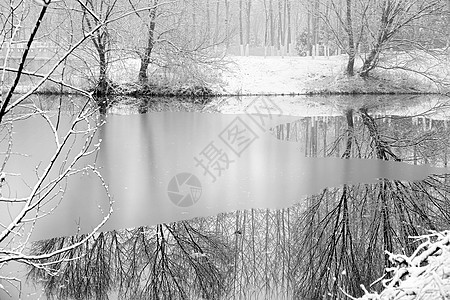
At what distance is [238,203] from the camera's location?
6.71 metres

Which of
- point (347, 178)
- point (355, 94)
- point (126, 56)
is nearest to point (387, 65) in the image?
point (355, 94)

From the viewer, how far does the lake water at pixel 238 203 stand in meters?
4.71

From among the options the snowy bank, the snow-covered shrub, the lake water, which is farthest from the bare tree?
the snow-covered shrub

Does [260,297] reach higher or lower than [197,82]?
lower

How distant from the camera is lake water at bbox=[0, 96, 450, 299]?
4707 mm

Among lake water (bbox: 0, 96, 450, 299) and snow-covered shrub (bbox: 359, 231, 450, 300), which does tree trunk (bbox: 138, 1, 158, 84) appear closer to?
lake water (bbox: 0, 96, 450, 299)

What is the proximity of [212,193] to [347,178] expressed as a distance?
2.19 meters

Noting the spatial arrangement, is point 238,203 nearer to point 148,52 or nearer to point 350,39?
point 148,52

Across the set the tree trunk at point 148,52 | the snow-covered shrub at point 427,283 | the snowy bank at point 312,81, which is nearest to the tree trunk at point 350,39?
the snowy bank at point 312,81

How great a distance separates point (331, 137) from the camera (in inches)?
457

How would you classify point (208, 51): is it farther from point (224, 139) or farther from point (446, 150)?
point (446, 150)

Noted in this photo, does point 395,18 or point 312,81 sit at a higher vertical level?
point 395,18

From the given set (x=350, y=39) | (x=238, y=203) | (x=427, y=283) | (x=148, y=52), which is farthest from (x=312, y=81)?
(x=427, y=283)

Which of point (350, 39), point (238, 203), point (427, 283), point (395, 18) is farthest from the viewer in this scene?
point (350, 39)
